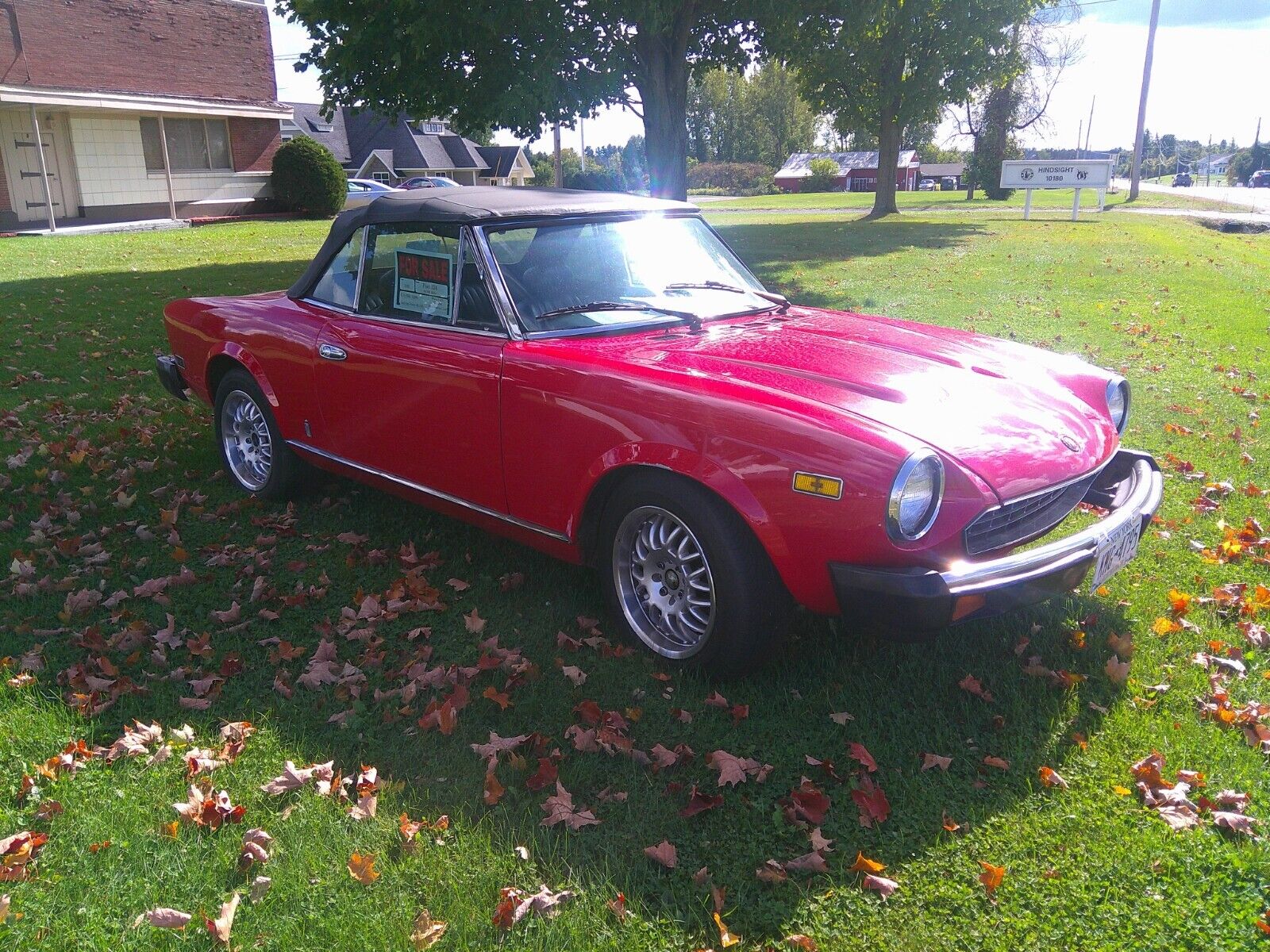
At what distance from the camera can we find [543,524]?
3857mm

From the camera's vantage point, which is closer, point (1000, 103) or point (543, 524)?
point (543, 524)

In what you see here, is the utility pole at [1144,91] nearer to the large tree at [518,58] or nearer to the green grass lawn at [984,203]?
the green grass lawn at [984,203]

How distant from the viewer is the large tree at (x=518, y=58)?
1334cm

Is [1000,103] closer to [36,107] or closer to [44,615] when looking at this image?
[36,107]

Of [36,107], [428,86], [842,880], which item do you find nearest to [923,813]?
[842,880]

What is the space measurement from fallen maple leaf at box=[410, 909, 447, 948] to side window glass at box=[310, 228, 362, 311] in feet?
10.0

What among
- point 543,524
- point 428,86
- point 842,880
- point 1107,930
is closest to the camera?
point 1107,930

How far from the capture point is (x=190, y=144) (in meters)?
30.7

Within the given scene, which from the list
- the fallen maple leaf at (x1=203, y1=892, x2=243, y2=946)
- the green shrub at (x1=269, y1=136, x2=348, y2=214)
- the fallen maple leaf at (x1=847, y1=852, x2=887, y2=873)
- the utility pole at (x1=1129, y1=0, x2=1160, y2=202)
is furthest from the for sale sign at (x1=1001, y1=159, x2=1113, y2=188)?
the fallen maple leaf at (x1=203, y1=892, x2=243, y2=946)

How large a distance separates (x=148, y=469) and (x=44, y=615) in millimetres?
1914

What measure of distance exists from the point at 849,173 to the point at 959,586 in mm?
84836

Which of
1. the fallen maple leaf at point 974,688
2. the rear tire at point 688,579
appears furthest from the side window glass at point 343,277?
the fallen maple leaf at point 974,688

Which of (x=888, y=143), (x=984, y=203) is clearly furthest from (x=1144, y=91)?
(x=888, y=143)

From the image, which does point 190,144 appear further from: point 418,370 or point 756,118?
point 756,118
